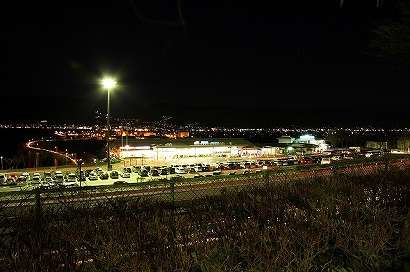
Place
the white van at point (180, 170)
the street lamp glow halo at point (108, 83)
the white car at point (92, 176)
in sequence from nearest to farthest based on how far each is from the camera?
the street lamp glow halo at point (108, 83)
the white car at point (92, 176)
the white van at point (180, 170)

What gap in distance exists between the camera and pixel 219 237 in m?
3.98

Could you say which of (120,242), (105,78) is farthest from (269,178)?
(105,78)

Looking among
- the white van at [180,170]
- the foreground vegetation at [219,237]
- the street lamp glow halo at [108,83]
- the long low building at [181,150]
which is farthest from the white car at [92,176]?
the foreground vegetation at [219,237]

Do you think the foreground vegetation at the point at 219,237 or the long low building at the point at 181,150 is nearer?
the foreground vegetation at the point at 219,237

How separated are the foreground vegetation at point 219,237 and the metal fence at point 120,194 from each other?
0.11 meters

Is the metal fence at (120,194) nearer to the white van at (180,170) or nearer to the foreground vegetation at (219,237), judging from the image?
the foreground vegetation at (219,237)

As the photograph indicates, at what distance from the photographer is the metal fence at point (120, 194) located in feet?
16.2

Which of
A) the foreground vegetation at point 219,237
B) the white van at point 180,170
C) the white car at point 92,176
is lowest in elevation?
the white van at point 180,170

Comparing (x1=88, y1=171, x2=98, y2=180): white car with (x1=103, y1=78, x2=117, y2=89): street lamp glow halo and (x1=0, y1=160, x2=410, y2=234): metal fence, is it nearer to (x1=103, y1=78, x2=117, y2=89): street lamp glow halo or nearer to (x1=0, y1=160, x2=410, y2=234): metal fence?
(x1=103, y1=78, x2=117, y2=89): street lamp glow halo

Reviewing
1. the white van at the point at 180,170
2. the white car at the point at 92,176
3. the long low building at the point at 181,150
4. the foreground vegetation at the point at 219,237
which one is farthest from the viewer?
the long low building at the point at 181,150

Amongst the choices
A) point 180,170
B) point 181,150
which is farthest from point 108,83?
point 181,150

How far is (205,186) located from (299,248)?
3.30 m

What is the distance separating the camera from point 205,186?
713 centimetres

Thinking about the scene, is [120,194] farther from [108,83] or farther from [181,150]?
[181,150]
